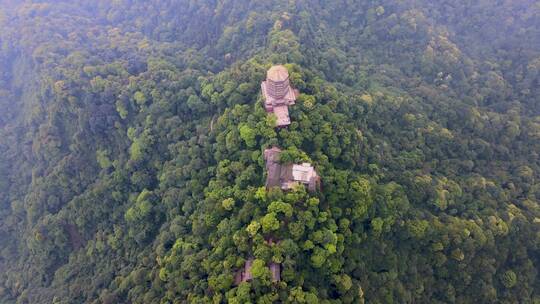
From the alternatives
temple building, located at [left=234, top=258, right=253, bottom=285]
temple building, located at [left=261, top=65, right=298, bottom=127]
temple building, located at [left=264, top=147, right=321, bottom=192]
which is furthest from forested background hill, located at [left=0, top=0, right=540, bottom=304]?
temple building, located at [left=261, top=65, right=298, bottom=127]

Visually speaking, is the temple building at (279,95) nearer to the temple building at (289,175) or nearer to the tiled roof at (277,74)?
the tiled roof at (277,74)

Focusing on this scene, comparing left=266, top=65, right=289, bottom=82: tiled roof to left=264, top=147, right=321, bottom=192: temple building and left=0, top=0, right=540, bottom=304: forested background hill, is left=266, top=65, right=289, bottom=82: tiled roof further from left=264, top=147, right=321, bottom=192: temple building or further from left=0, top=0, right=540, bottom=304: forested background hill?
left=264, top=147, right=321, bottom=192: temple building

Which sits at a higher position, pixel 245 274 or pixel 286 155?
pixel 286 155

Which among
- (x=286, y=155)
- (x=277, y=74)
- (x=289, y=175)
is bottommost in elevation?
(x=289, y=175)

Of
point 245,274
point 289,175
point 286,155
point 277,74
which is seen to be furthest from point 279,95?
point 245,274

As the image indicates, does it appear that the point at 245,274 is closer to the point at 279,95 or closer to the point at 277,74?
the point at 279,95

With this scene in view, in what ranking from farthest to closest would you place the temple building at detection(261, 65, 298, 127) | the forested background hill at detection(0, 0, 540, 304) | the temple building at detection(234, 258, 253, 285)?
1. the temple building at detection(261, 65, 298, 127)
2. the forested background hill at detection(0, 0, 540, 304)
3. the temple building at detection(234, 258, 253, 285)
